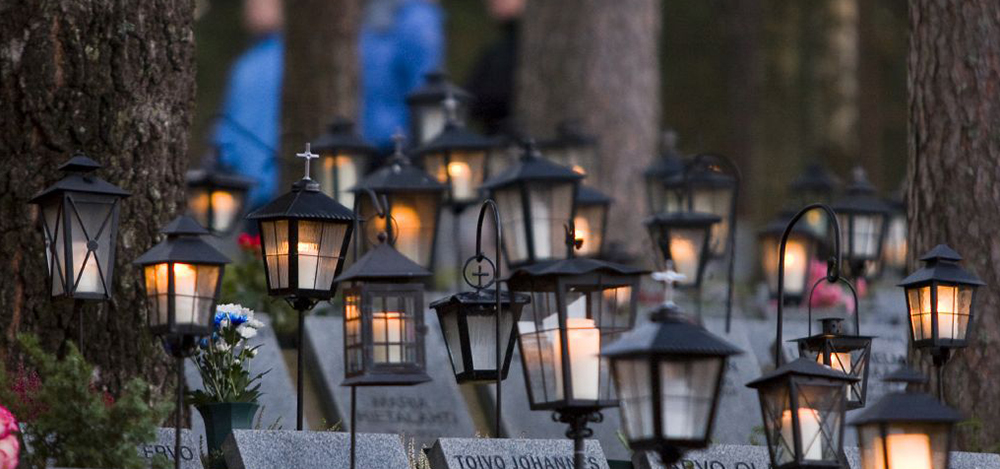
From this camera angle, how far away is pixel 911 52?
1306 centimetres

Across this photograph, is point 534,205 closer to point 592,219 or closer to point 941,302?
point 592,219

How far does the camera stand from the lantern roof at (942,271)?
35.6 feet

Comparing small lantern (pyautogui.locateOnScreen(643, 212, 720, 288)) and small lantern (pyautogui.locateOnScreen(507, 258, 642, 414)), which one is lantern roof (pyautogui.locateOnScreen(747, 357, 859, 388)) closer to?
small lantern (pyautogui.locateOnScreen(507, 258, 642, 414))

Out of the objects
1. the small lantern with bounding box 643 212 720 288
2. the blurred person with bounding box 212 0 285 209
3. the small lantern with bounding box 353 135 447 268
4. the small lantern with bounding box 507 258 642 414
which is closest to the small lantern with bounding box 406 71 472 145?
the blurred person with bounding box 212 0 285 209

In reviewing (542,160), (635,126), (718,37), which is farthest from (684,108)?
(542,160)

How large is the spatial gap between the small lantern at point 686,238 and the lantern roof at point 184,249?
6.24 metres

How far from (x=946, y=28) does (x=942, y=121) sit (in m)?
0.53

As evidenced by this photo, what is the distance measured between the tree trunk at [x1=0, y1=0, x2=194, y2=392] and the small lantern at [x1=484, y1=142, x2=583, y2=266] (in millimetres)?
3240

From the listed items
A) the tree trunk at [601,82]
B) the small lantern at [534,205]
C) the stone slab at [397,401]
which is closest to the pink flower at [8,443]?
the stone slab at [397,401]

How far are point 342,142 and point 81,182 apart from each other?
19.7 feet

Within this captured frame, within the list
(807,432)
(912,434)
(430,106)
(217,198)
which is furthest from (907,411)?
(430,106)

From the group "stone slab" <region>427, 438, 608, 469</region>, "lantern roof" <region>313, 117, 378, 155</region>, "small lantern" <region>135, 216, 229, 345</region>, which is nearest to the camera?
"small lantern" <region>135, 216, 229, 345</region>

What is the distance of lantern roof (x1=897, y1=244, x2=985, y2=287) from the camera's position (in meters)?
10.9

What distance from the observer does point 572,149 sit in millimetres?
16672
